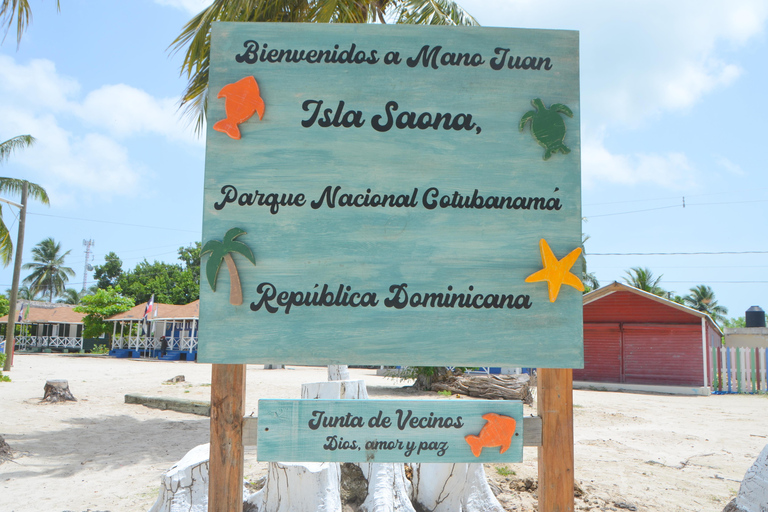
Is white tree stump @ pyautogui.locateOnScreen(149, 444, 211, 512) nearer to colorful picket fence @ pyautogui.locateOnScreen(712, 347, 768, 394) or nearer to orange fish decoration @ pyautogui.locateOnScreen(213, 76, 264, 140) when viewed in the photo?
orange fish decoration @ pyautogui.locateOnScreen(213, 76, 264, 140)

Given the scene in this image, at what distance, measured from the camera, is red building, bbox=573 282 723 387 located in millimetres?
18906

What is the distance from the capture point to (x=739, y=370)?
62.2ft

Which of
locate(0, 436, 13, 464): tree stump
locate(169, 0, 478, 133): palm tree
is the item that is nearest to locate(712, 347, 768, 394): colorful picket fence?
locate(169, 0, 478, 133): palm tree

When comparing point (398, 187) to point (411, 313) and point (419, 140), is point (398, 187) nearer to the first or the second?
point (419, 140)

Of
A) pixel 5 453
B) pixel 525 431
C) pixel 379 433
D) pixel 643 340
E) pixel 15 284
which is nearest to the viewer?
pixel 379 433

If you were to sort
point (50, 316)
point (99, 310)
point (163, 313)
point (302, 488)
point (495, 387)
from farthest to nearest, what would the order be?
point (50, 316) → point (99, 310) → point (163, 313) → point (495, 387) → point (302, 488)

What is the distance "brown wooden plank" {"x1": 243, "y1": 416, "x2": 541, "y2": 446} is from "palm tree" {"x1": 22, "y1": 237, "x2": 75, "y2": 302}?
7531 cm

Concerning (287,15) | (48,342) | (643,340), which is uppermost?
(287,15)

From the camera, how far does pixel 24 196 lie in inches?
853

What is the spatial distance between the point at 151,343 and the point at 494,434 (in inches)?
1627

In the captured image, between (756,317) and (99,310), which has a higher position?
(756,317)

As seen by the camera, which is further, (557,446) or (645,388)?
(645,388)

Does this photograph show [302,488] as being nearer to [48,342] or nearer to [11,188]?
[11,188]

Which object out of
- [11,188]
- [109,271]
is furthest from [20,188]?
[109,271]
